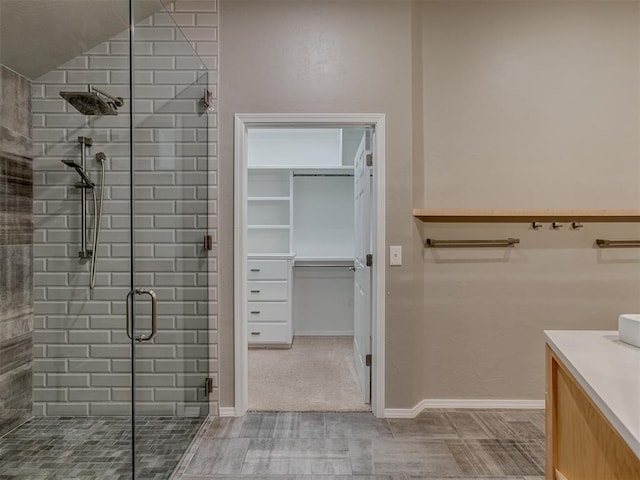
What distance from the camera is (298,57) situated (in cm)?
239

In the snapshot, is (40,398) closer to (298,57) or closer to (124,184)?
(124,184)

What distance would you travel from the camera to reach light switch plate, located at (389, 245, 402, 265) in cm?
239

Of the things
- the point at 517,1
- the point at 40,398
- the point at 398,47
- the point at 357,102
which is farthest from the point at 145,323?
the point at 517,1

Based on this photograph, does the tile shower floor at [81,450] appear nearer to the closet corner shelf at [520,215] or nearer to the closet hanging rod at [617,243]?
the closet corner shelf at [520,215]

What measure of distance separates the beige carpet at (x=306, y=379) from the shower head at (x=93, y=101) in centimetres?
202

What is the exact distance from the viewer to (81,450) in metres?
1.68

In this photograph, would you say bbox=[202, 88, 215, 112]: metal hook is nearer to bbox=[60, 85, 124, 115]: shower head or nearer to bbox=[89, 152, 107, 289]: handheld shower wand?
bbox=[60, 85, 124, 115]: shower head

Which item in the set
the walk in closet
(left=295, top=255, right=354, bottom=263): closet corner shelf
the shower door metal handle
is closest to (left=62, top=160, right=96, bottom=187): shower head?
the shower door metal handle

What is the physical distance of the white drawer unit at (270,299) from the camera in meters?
3.78

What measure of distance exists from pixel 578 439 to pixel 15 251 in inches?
92.3

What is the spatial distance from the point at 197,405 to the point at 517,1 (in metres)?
3.35

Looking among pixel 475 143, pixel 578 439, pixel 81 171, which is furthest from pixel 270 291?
pixel 578 439

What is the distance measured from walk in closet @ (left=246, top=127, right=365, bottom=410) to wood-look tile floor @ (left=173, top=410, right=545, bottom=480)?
173cm

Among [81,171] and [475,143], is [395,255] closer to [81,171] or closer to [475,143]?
[475,143]
